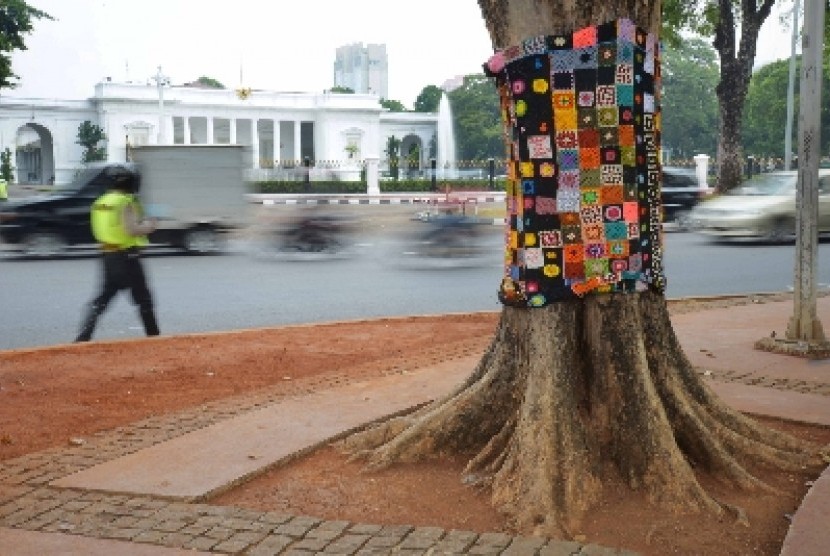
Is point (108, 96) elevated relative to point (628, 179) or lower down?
elevated

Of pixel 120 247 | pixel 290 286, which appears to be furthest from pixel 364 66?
pixel 120 247

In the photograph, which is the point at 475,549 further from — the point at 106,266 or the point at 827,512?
the point at 106,266

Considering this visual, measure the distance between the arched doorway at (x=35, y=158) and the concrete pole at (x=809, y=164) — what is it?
68816mm

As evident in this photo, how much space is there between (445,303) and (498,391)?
664cm

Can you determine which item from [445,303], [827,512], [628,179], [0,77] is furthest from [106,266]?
[0,77]

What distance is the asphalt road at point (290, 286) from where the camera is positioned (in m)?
9.84

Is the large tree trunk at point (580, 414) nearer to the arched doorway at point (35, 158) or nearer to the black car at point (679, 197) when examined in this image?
the black car at point (679, 197)

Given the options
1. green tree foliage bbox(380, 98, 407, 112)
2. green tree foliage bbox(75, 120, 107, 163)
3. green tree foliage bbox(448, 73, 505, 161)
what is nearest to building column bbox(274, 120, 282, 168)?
green tree foliage bbox(448, 73, 505, 161)

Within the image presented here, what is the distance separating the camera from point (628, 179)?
407cm

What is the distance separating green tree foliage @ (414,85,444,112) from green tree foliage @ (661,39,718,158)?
25834mm

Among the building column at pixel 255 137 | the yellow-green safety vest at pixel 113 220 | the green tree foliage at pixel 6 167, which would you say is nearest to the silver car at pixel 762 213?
the yellow-green safety vest at pixel 113 220

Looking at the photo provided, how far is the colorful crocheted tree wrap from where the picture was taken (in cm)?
399

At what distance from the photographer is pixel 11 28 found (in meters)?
35.3

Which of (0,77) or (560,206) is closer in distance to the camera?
(560,206)
